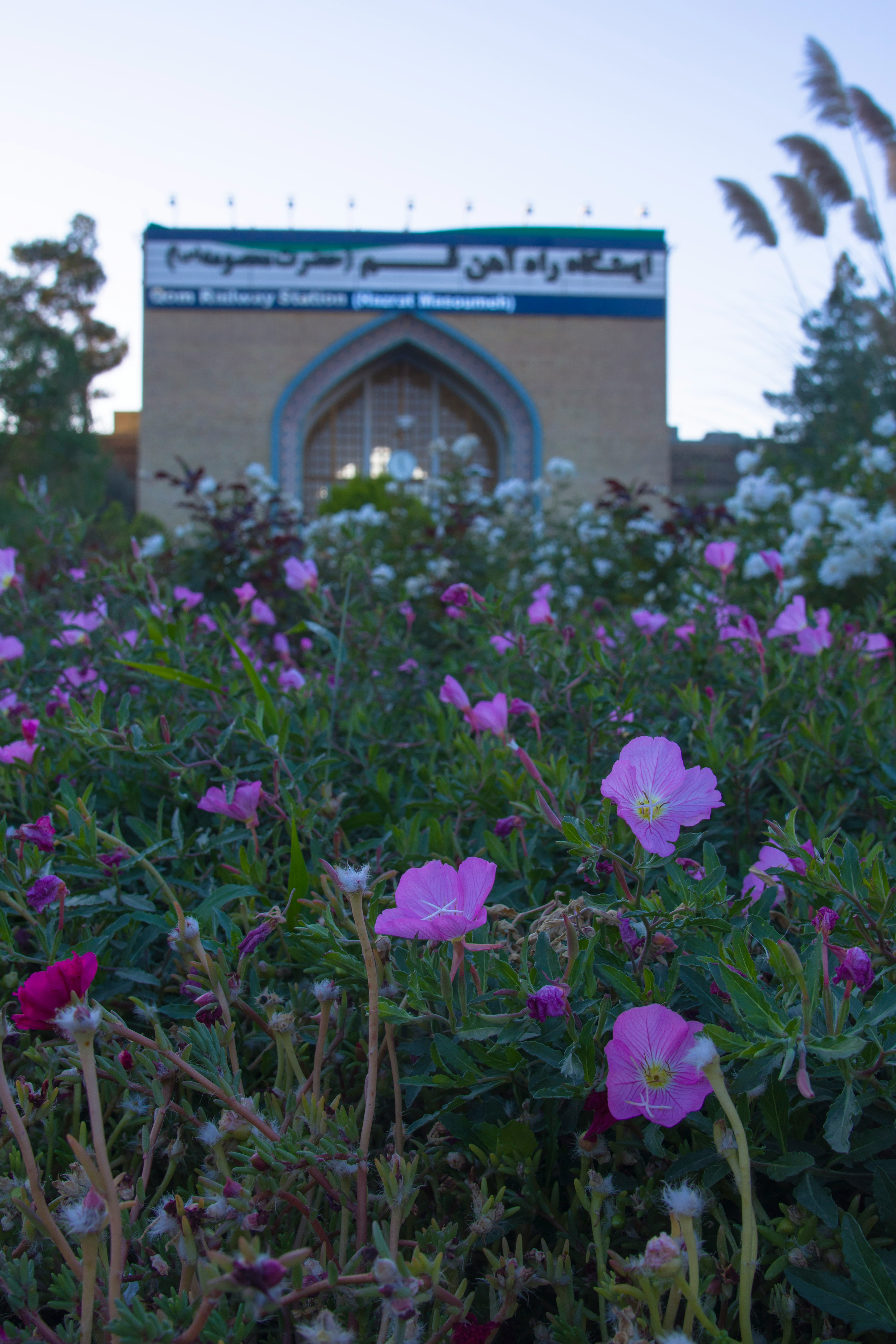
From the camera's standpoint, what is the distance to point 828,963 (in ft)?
2.09

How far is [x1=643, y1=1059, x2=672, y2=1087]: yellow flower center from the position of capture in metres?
0.57

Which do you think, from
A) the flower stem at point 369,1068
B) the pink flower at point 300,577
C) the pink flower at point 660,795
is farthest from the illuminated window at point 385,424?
the flower stem at point 369,1068

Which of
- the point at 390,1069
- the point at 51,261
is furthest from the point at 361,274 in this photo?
the point at 390,1069

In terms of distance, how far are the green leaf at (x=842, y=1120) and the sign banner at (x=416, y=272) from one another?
62.2 ft

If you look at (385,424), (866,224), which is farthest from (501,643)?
(385,424)

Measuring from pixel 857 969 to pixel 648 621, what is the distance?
117 centimetres

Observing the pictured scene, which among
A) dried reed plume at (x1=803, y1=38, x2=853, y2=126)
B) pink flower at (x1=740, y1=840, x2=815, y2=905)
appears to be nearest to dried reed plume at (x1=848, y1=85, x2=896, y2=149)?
dried reed plume at (x1=803, y1=38, x2=853, y2=126)

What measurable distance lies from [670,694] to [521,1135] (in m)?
1.00

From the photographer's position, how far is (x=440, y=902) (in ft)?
2.03

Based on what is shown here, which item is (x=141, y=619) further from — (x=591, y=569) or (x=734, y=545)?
(x=591, y=569)

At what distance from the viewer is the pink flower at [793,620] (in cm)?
148

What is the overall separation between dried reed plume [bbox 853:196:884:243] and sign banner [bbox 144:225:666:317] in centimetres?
1178

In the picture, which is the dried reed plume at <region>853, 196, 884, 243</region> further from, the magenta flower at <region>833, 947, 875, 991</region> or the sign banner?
the sign banner

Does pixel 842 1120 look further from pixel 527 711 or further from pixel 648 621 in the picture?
pixel 648 621
